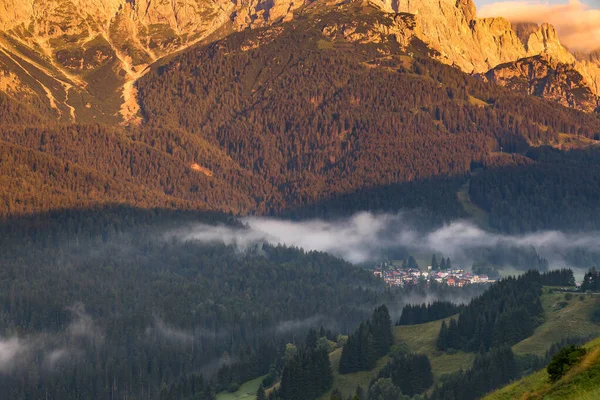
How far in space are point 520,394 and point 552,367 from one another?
17.3 feet

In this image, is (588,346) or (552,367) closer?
(552,367)

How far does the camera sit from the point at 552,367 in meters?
80.7

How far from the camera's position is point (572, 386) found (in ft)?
255

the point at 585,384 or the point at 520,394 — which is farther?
the point at 520,394

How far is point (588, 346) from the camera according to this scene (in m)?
88.6

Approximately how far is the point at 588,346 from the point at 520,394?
7.27 m

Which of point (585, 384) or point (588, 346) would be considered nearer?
point (585, 384)

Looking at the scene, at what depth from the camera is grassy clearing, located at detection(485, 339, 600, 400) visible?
76.0 m

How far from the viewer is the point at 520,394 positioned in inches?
3351

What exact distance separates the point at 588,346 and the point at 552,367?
29.7 ft

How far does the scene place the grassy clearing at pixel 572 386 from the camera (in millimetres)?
76000

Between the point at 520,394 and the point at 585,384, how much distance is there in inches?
337

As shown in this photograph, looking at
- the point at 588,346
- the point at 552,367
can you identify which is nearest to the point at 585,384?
the point at 552,367

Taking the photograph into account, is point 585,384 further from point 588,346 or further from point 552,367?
point 588,346
